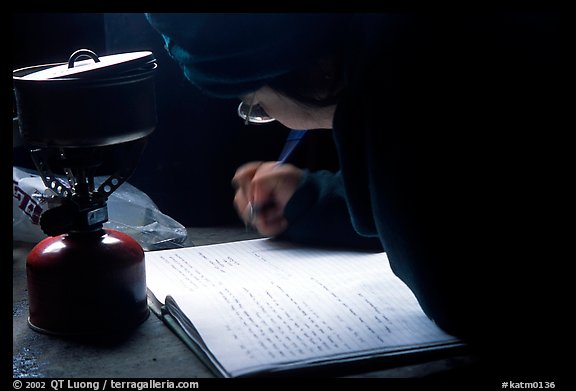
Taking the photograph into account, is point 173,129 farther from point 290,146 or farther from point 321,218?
point 321,218

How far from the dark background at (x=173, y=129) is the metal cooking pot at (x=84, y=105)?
60 cm

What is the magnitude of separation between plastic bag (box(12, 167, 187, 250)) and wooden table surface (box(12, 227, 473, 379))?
36 centimetres

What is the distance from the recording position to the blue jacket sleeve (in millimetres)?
1239

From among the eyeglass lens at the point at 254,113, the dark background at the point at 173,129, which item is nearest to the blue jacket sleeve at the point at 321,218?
the eyeglass lens at the point at 254,113

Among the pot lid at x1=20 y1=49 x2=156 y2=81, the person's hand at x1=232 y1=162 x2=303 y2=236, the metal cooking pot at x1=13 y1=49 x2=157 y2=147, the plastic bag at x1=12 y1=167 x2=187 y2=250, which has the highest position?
the pot lid at x1=20 y1=49 x2=156 y2=81

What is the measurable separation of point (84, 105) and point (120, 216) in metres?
0.54

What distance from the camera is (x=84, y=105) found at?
2.85ft

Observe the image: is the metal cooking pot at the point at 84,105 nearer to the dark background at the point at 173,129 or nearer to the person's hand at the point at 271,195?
the person's hand at the point at 271,195

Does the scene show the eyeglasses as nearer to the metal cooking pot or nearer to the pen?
the pen

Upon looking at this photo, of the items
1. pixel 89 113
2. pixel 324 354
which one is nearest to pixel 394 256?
pixel 324 354

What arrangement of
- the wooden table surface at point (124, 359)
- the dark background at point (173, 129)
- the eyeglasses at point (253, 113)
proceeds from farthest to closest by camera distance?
the dark background at point (173, 129), the eyeglasses at point (253, 113), the wooden table surface at point (124, 359)

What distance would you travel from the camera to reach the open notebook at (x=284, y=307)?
0.83 meters

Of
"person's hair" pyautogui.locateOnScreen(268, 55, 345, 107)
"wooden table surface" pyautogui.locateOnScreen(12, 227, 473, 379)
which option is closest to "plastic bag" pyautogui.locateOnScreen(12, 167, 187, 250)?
"wooden table surface" pyautogui.locateOnScreen(12, 227, 473, 379)

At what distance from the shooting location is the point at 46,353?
896 mm
